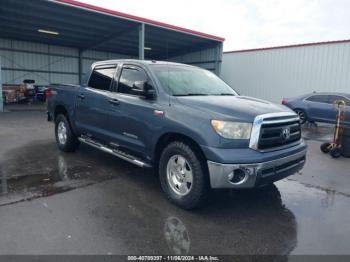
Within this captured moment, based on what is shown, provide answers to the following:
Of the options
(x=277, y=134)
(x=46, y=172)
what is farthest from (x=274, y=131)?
(x=46, y=172)

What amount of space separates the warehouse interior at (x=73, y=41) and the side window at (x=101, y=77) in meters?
9.99

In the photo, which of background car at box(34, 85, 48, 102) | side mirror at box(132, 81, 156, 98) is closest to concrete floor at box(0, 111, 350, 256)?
side mirror at box(132, 81, 156, 98)

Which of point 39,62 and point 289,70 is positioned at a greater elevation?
point 39,62

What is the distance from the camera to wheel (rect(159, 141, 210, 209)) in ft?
11.6

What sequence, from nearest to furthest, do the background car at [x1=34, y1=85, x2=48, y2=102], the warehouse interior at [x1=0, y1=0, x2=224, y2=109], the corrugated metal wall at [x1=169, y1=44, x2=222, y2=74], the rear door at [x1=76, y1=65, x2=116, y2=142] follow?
the rear door at [x1=76, y1=65, x2=116, y2=142] → the warehouse interior at [x1=0, y1=0, x2=224, y2=109] → the corrugated metal wall at [x1=169, y1=44, x2=222, y2=74] → the background car at [x1=34, y1=85, x2=48, y2=102]

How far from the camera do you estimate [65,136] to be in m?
6.42

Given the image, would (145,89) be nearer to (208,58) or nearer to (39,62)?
(208,58)

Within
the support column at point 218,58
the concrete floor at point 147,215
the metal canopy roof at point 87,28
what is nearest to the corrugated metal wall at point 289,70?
the support column at point 218,58

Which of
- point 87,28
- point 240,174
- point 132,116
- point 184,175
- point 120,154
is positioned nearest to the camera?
point 240,174

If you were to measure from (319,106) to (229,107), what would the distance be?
35.3 ft

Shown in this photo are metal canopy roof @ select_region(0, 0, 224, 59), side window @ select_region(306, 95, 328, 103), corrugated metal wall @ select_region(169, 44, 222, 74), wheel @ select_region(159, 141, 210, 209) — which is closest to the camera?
wheel @ select_region(159, 141, 210, 209)

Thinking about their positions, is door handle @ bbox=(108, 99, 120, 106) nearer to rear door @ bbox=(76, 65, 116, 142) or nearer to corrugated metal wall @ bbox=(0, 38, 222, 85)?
rear door @ bbox=(76, 65, 116, 142)

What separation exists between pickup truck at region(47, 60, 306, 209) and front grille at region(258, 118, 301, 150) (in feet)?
0.04

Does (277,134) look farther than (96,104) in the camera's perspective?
No
